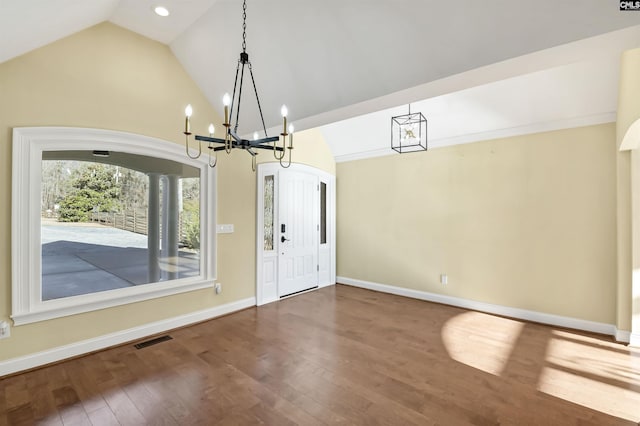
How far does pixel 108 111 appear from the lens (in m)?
3.29

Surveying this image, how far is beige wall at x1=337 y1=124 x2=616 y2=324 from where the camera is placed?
3.74m

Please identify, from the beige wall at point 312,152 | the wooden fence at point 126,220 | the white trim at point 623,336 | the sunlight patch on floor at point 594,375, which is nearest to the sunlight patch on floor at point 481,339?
the sunlight patch on floor at point 594,375

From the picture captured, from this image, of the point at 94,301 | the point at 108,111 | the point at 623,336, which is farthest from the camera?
the point at 623,336

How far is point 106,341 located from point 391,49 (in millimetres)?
4133

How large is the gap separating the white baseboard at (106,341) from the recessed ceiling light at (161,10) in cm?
356

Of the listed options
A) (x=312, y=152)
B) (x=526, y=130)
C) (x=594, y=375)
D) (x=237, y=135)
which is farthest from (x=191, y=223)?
(x=526, y=130)

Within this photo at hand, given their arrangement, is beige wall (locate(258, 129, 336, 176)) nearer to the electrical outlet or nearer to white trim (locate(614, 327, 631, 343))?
the electrical outlet

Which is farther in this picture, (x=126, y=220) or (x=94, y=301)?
(x=126, y=220)

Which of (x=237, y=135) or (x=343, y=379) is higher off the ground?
(x=237, y=135)

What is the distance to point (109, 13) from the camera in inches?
123

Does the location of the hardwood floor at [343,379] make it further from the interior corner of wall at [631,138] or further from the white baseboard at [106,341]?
the interior corner of wall at [631,138]

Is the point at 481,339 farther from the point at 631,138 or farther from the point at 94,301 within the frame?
the point at 94,301

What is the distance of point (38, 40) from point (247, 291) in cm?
373

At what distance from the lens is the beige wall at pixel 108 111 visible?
2.74 meters
